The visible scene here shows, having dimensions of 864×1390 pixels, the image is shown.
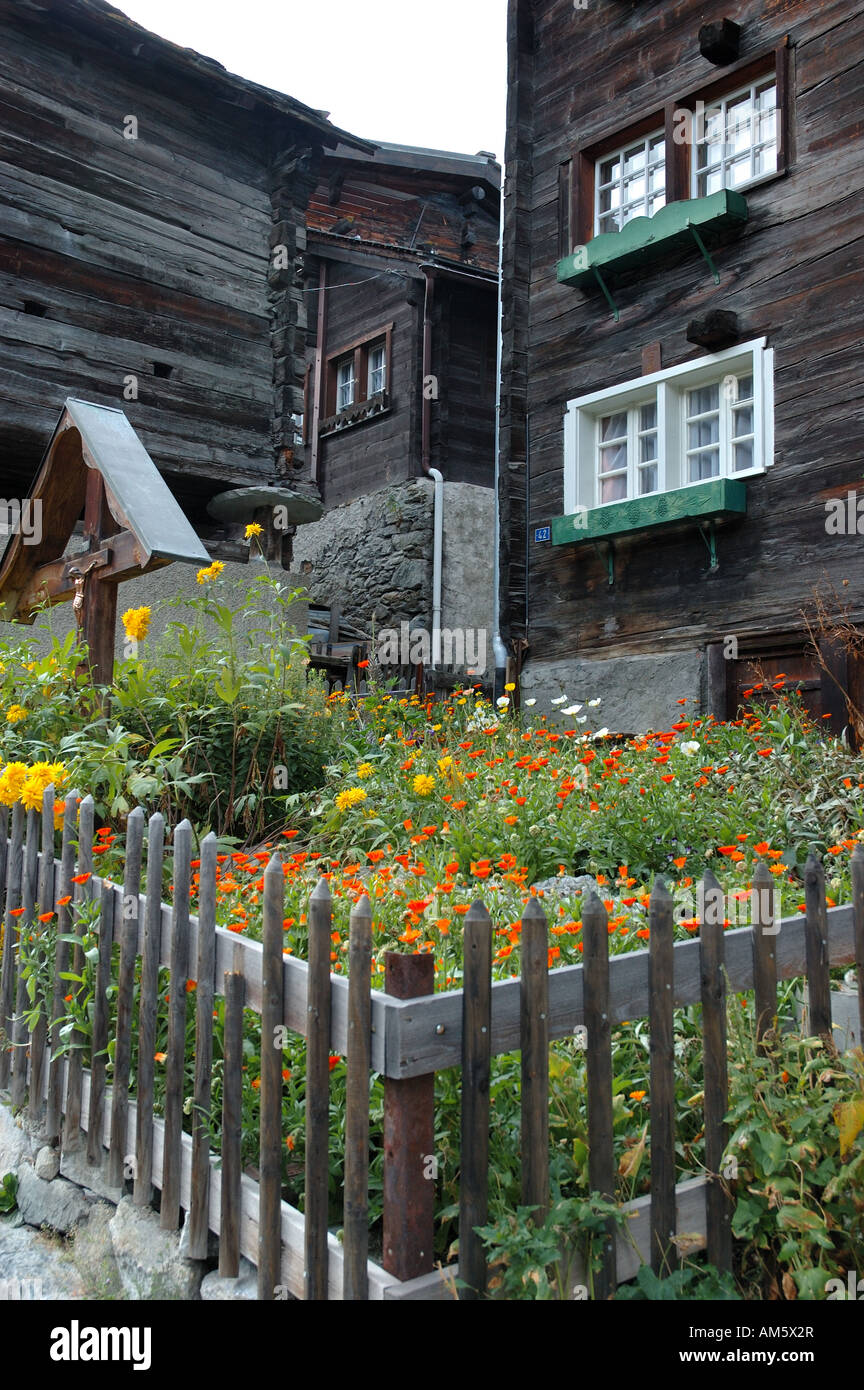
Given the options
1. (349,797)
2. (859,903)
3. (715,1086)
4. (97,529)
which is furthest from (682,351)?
(715,1086)

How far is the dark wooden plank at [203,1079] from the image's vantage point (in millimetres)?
2561

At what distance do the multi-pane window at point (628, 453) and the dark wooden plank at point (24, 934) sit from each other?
6776 millimetres

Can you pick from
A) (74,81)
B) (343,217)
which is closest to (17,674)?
(74,81)

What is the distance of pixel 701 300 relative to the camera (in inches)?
352

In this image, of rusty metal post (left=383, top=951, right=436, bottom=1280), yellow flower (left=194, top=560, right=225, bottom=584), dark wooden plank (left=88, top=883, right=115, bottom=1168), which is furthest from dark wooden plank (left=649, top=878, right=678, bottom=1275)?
yellow flower (left=194, top=560, right=225, bottom=584)

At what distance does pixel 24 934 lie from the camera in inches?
139

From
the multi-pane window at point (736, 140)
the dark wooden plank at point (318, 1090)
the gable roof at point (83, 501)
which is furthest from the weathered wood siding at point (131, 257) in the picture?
the dark wooden plank at point (318, 1090)

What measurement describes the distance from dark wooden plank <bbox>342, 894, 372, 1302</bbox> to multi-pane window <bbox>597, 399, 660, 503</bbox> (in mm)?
7674

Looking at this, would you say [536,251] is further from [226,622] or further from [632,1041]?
[632,1041]

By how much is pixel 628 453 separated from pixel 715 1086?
7906mm

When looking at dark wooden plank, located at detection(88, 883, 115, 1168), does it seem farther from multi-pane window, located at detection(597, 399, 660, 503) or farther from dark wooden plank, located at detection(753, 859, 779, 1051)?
multi-pane window, located at detection(597, 399, 660, 503)

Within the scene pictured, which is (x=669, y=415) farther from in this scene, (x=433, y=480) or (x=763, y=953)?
(x=763, y=953)
